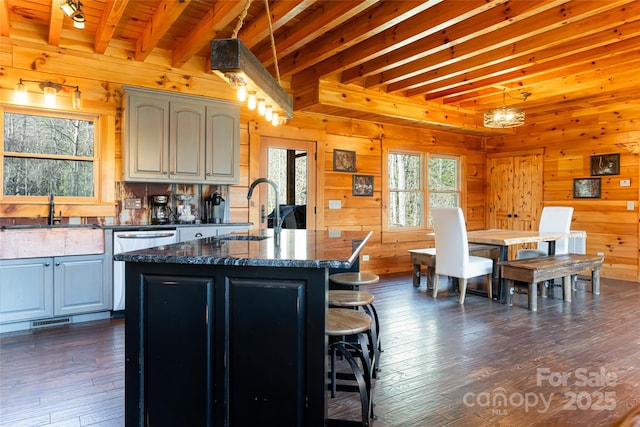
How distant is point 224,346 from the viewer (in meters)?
1.72

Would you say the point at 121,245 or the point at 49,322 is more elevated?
the point at 121,245

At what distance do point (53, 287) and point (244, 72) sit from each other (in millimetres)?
2954

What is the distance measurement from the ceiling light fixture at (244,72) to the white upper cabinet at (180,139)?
1.95 m

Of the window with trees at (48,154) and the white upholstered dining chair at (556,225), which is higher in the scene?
the window with trees at (48,154)

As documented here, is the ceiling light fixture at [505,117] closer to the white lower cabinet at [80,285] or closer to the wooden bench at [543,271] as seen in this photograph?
the wooden bench at [543,271]

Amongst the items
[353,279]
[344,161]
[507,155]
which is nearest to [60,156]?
[353,279]

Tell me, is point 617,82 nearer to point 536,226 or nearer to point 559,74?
point 559,74

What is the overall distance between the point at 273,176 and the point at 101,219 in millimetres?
2165

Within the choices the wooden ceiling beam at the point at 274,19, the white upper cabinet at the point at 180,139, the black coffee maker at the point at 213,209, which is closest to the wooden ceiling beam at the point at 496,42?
the wooden ceiling beam at the point at 274,19

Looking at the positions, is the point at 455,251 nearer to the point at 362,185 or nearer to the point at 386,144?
the point at 362,185

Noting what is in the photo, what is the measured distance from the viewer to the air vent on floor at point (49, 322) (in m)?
3.62

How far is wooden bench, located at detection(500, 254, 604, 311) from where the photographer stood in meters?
4.29

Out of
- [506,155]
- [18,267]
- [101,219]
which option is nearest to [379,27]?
[101,219]

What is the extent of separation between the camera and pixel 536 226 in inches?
279
